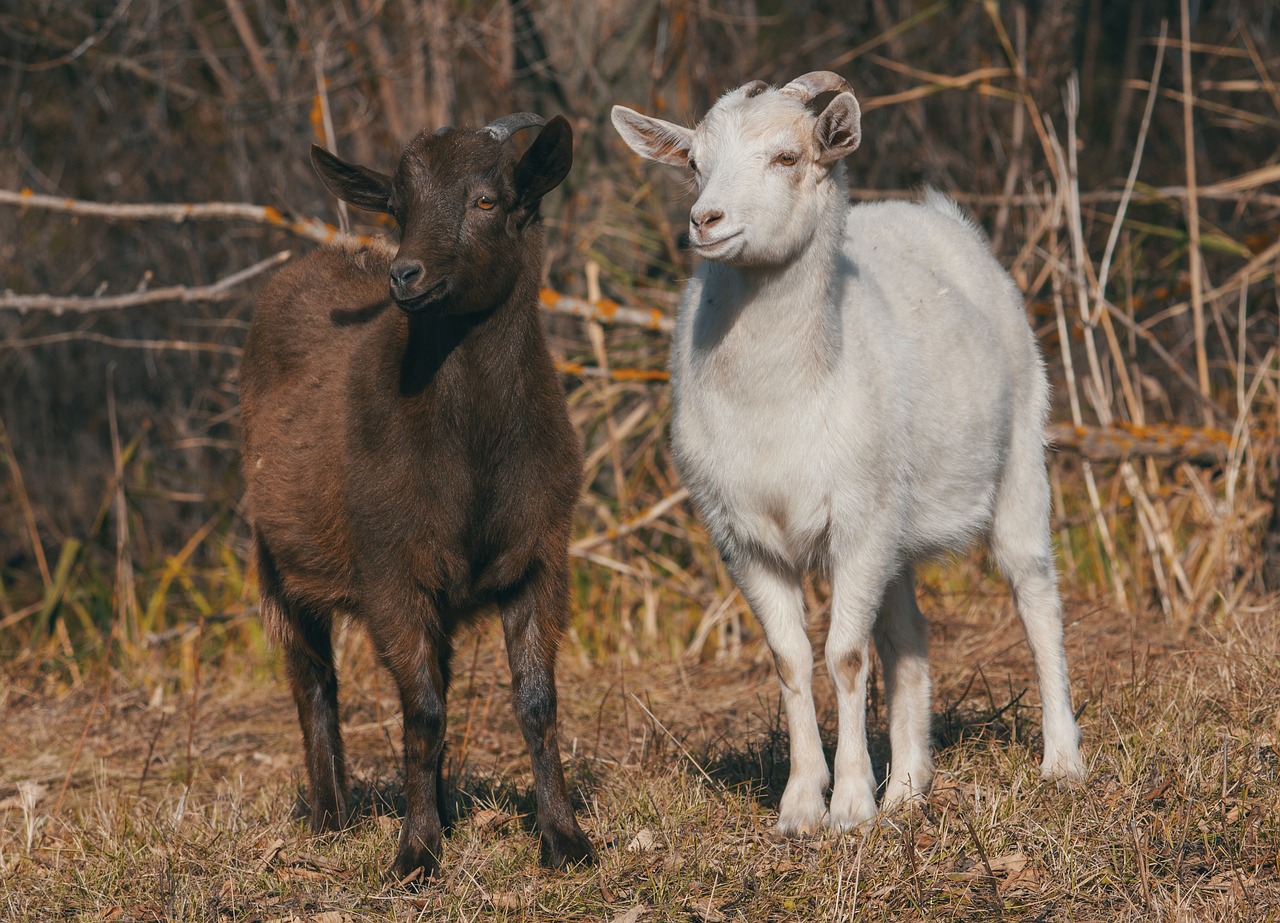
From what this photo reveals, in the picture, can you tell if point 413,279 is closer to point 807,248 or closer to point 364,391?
point 364,391

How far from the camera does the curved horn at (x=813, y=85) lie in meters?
4.84

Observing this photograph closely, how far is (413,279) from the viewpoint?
4.29 metres

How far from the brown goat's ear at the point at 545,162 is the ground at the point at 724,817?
192 centimetres

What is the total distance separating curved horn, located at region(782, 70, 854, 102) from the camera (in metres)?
4.84

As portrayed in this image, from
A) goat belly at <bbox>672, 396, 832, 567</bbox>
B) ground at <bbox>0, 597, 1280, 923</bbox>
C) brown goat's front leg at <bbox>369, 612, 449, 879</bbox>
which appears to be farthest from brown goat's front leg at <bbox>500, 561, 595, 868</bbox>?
goat belly at <bbox>672, 396, 832, 567</bbox>

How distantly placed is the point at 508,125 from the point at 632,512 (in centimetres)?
392

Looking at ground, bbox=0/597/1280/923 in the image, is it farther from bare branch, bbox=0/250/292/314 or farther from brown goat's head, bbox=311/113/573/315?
bare branch, bbox=0/250/292/314

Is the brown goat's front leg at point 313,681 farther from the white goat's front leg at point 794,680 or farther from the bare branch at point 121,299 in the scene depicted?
the bare branch at point 121,299

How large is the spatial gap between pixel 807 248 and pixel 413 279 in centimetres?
126

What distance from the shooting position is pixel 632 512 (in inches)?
332

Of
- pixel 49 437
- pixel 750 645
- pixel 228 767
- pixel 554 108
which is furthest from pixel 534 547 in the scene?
pixel 49 437

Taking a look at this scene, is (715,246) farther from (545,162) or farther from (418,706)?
(418,706)

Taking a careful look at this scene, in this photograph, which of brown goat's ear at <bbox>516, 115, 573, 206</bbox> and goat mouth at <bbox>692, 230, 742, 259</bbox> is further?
brown goat's ear at <bbox>516, 115, 573, 206</bbox>

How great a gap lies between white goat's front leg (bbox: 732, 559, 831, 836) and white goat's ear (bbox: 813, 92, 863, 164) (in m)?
1.36
